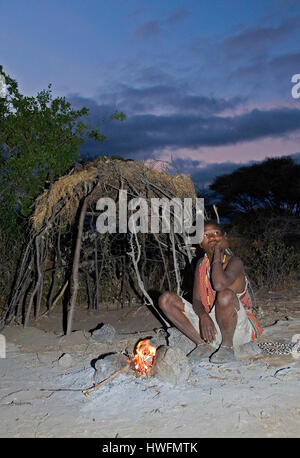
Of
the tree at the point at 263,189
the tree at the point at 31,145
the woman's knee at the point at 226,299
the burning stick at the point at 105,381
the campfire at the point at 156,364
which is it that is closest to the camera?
the burning stick at the point at 105,381

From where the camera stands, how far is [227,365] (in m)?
3.83

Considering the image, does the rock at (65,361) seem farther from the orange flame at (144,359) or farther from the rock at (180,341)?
the rock at (180,341)

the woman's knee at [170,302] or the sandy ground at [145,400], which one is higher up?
the woman's knee at [170,302]

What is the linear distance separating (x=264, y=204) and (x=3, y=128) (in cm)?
1393

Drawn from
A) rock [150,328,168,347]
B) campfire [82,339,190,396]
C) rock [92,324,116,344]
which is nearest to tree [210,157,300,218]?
rock [150,328,168,347]

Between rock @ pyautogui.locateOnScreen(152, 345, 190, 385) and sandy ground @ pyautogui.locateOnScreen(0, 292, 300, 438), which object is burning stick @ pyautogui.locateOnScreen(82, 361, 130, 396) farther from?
rock @ pyautogui.locateOnScreen(152, 345, 190, 385)

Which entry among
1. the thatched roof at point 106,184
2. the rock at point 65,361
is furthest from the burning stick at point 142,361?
the thatched roof at point 106,184

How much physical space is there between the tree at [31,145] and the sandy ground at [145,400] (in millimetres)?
2864

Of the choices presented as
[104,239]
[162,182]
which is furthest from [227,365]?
[104,239]

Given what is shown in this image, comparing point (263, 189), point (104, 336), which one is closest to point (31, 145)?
point (104, 336)

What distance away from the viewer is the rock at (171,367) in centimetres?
347

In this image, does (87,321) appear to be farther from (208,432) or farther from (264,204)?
(264,204)

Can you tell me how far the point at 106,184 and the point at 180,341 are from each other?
2291mm

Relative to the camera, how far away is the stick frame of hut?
200 inches
